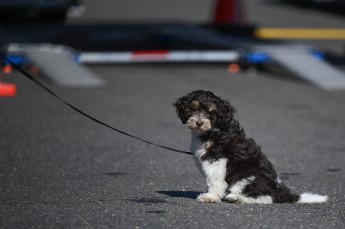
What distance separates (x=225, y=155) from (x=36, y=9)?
18469 mm

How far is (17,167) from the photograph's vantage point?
392 inches

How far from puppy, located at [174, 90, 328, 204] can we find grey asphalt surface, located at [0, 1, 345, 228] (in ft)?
0.36

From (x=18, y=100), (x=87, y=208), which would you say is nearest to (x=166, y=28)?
(x=18, y=100)

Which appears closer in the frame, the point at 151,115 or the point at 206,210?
the point at 206,210

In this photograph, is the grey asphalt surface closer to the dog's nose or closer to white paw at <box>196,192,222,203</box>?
white paw at <box>196,192,222,203</box>

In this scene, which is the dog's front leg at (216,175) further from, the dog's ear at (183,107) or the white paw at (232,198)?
the dog's ear at (183,107)

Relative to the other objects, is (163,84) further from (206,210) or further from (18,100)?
(206,210)

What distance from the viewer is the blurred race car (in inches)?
979

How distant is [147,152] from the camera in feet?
36.4

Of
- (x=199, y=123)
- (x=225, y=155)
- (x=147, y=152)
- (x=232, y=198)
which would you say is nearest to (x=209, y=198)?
(x=232, y=198)

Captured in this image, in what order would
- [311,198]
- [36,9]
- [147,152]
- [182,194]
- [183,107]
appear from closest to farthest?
[183,107] < [311,198] < [182,194] < [147,152] < [36,9]

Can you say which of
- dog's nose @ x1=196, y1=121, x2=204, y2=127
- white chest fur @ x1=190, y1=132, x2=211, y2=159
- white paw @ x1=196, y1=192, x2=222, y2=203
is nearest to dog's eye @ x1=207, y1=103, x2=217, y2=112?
dog's nose @ x1=196, y1=121, x2=204, y2=127

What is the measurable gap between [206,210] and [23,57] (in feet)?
32.5

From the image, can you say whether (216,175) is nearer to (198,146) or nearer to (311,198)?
(198,146)
